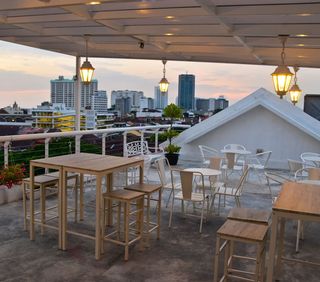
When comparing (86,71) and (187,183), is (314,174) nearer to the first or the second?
(187,183)

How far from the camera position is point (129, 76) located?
1380 cm

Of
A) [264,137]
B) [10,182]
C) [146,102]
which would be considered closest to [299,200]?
[10,182]

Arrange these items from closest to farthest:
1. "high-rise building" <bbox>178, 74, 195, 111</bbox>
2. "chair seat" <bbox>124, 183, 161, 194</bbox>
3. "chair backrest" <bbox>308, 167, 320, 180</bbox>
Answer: "chair seat" <bbox>124, 183, 161, 194</bbox> → "chair backrest" <bbox>308, 167, 320, 180</bbox> → "high-rise building" <bbox>178, 74, 195, 111</bbox>

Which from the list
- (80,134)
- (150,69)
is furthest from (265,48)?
(150,69)

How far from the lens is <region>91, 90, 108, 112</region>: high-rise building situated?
36.4 ft

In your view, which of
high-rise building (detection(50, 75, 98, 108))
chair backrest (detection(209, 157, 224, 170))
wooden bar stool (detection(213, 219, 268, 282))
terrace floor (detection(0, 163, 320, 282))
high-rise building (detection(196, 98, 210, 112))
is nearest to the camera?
wooden bar stool (detection(213, 219, 268, 282))

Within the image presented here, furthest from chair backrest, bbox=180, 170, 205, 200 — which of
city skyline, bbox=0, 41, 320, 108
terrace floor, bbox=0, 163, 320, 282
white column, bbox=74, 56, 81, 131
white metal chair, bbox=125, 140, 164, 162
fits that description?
city skyline, bbox=0, 41, 320, 108

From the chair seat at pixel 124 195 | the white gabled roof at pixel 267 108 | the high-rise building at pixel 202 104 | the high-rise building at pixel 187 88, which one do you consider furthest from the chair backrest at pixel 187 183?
the high-rise building at pixel 202 104

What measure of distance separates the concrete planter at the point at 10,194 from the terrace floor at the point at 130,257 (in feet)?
2.31

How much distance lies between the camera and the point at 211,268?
11.8 feet

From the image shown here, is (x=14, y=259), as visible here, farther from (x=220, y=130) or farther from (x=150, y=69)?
(x=150, y=69)

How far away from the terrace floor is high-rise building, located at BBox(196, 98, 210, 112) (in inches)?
326

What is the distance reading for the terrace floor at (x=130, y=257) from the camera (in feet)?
11.0

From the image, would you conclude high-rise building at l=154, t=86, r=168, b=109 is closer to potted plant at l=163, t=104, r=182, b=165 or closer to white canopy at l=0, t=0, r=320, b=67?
potted plant at l=163, t=104, r=182, b=165
